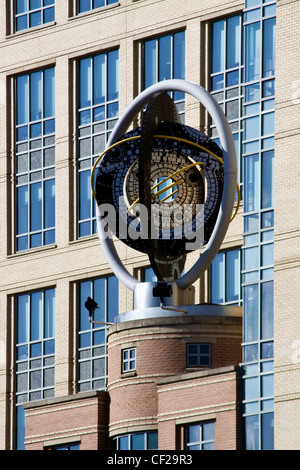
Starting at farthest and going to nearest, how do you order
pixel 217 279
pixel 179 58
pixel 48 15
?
pixel 48 15 < pixel 179 58 < pixel 217 279

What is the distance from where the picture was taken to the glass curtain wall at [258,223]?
57375 millimetres

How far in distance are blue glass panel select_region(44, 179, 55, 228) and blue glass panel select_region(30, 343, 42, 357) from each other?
4.93 m

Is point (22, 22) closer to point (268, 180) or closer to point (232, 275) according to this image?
point (232, 275)

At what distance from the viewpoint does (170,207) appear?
198 ft

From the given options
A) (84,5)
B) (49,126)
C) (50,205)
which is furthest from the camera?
(84,5)

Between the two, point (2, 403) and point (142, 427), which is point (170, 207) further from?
point (2, 403)

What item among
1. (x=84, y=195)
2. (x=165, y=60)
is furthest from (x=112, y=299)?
(x=165, y=60)

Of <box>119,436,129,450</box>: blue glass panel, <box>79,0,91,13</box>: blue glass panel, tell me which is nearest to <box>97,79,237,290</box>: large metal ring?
<box>119,436,129,450</box>: blue glass panel

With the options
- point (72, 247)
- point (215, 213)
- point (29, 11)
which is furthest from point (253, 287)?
point (29, 11)

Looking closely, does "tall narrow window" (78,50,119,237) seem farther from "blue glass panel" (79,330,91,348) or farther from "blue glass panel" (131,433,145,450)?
"blue glass panel" (131,433,145,450)

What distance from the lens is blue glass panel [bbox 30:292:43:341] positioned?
237 ft

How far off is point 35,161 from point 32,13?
657 centimetres

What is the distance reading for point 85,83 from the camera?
73.1 meters
